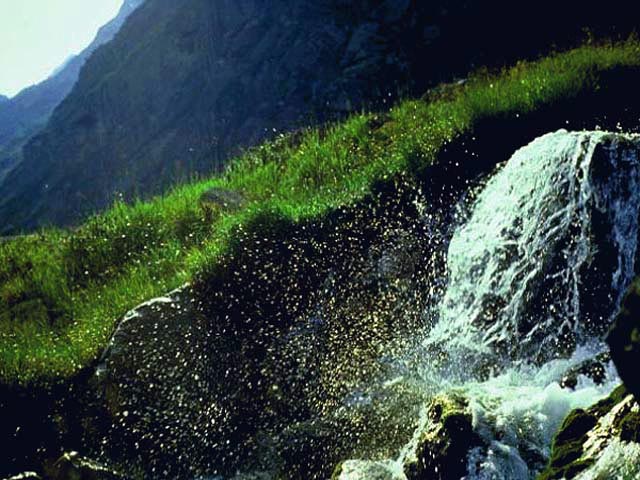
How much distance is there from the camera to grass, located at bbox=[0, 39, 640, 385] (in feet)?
29.1

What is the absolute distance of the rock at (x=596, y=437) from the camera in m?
2.98

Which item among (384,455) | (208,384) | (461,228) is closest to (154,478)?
→ (208,384)

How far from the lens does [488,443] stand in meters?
4.46

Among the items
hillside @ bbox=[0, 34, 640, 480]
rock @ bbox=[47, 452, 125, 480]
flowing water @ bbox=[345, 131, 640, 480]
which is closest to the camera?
rock @ bbox=[47, 452, 125, 480]

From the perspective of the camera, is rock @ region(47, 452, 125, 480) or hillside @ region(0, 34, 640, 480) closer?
rock @ region(47, 452, 125, 480)

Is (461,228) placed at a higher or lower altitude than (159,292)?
lower

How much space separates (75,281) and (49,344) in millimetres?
2438

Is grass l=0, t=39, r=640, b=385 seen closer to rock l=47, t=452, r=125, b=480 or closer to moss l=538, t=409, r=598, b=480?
rock l=47, t=452, r=125, b=480

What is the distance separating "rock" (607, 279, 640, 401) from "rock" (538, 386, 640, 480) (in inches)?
17.3

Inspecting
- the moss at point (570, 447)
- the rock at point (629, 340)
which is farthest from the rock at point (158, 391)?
the rock at point (629, 340)

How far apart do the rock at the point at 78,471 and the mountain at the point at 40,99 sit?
474 ft

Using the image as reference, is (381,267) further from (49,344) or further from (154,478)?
(49,344)

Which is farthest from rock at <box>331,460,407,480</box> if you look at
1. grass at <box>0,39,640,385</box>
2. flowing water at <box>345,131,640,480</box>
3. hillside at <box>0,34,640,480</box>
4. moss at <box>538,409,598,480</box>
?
grass at <box>0,39,640,385</box>

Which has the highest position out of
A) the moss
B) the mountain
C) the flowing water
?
the mountain
